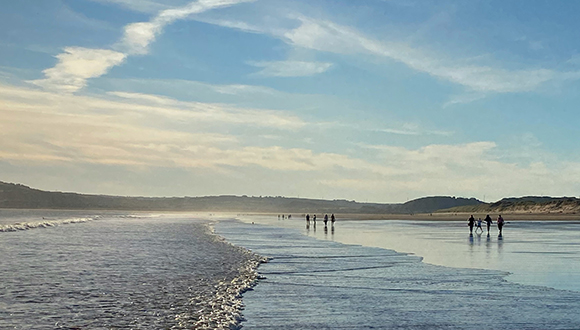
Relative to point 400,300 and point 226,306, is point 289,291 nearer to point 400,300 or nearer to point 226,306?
point 226,306

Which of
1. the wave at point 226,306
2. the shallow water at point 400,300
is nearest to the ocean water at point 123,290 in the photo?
the wave at point 226,306

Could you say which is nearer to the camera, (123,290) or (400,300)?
(400,300)

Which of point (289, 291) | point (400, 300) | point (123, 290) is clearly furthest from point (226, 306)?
point (400, 300)

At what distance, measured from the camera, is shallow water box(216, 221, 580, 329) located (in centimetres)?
1159

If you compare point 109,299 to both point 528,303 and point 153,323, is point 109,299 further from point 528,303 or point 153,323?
point 528,303

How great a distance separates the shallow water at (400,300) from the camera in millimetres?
11594

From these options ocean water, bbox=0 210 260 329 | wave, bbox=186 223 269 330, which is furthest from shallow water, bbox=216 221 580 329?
ocean water, bbox=0 210 260 329

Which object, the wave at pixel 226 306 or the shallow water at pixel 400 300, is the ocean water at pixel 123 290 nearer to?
the wave at pixel 226 306

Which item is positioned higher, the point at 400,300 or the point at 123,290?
the point at 400,300

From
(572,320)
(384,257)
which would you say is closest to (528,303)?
(572,320)

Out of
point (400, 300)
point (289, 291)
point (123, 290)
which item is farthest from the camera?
point (289, 291)

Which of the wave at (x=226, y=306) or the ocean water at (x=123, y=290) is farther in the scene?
the ocean water at (x=123, y=290)

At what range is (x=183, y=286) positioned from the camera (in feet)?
54.9

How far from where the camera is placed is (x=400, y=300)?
46.8 ft
